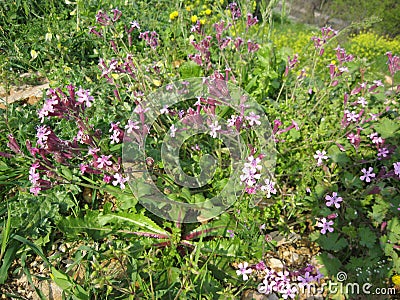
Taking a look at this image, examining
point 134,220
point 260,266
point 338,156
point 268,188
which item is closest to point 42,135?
point 134,220

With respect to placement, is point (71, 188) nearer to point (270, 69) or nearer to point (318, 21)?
point (270, 69)

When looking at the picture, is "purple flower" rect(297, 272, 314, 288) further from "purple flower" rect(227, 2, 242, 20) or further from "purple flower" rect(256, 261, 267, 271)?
"purple flower" rect(227, 2, 242, 20)

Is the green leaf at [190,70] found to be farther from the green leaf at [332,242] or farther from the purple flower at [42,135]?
the green leaf at [332,242]

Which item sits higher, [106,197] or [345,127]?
[345,127]

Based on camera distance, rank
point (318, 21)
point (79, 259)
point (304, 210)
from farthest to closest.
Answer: point (318, 21), point (304, 210), point (79, 259)

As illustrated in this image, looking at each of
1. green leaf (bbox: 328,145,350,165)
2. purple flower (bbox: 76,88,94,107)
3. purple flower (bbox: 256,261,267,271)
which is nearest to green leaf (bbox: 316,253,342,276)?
purple flower (bbox: 256,261,267,271)

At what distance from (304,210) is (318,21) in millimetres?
12971

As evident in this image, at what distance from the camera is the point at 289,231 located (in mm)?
2576

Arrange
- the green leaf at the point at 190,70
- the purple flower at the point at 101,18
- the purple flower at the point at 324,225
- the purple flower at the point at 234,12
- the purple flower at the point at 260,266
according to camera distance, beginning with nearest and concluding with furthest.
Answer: the purple flower at the point at 260,266, the purple flower at the point at 324,225, the purple flower at the point at 101,18, the purple flower at the point at 234,12, the green leaf at the point at 190,70

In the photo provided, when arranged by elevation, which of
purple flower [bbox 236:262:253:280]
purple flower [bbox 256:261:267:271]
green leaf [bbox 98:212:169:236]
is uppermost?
purple flower [bbox 256:261:267:271]

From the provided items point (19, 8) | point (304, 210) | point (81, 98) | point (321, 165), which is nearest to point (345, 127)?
point (321, 165)

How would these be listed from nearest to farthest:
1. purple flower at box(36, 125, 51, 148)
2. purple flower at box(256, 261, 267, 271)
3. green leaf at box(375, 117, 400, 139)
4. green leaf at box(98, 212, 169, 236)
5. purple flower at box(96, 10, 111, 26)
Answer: purple flower at box(36, 125, 51, 148) → purple flower at box(256, 261, 267, 271) → green leaf at box(98, 212, 169, 236) → purple flower at box(96, 10, 111, 26) → green leaf at box(375, 117, 400, 139)

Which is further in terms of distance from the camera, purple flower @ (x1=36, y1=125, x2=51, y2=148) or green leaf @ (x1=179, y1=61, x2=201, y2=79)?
green leaf @ (x1=179, y1=61, x2=201, y2=79)

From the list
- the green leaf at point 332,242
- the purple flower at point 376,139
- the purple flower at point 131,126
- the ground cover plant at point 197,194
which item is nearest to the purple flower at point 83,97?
the ground cover plant at point 197,194
